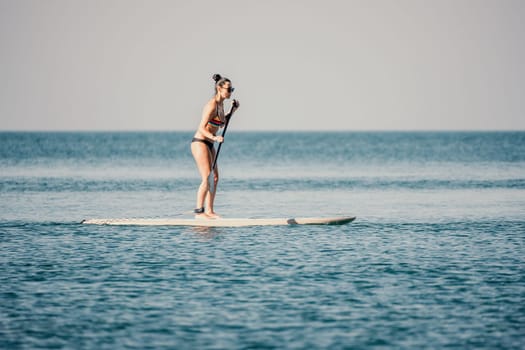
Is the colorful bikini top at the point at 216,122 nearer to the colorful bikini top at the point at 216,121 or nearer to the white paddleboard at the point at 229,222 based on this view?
the colorful bikini top at the point at 216,121

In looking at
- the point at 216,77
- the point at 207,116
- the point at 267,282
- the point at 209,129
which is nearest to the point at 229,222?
the point at 209,129

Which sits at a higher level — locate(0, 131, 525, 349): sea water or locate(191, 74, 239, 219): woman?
locate(191, 74, 239, 219): woman

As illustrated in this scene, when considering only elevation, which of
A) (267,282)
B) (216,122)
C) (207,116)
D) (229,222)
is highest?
(207,116)

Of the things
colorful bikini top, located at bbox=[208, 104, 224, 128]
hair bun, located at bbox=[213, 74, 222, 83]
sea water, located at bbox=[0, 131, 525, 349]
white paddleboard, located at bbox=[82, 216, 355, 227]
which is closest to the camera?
sea water, located at bbox=[0, 131, 525, 349]

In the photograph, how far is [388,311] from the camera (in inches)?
424

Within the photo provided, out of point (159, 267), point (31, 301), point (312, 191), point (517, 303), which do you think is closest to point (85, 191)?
point (312, 191)

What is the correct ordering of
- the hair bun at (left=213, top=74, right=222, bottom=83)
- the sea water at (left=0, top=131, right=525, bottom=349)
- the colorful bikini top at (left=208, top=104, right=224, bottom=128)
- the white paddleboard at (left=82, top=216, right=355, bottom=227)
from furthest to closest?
the white paddleboard at (left=82, top=216, right=355, bottom=227) → the colorful bikini top at (left=208, top=104, right=224, bottom=128) → the hair bun at (left=213, top=74, right=222, bottom=83) → the sea water at (left=0, top=131, right=525, bottom=349)

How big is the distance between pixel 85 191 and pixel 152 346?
24787 mm

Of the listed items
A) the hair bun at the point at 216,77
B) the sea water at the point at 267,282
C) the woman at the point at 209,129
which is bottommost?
the sea water at the point at 267,282

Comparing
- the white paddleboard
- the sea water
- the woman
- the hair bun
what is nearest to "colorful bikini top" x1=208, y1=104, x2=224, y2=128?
the woman

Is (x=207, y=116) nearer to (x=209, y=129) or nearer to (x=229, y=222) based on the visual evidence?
(x=209, y=129)

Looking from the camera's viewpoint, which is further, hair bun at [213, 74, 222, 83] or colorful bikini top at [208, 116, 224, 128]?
colorful bikini top at [208, 116, 224, 128]

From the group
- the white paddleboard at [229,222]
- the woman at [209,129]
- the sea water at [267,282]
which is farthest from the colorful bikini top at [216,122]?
the sea water at [267,282]

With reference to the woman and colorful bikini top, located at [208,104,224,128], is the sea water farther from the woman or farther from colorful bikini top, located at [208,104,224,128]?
colorful bikini top, located at [208,104,224,128]
